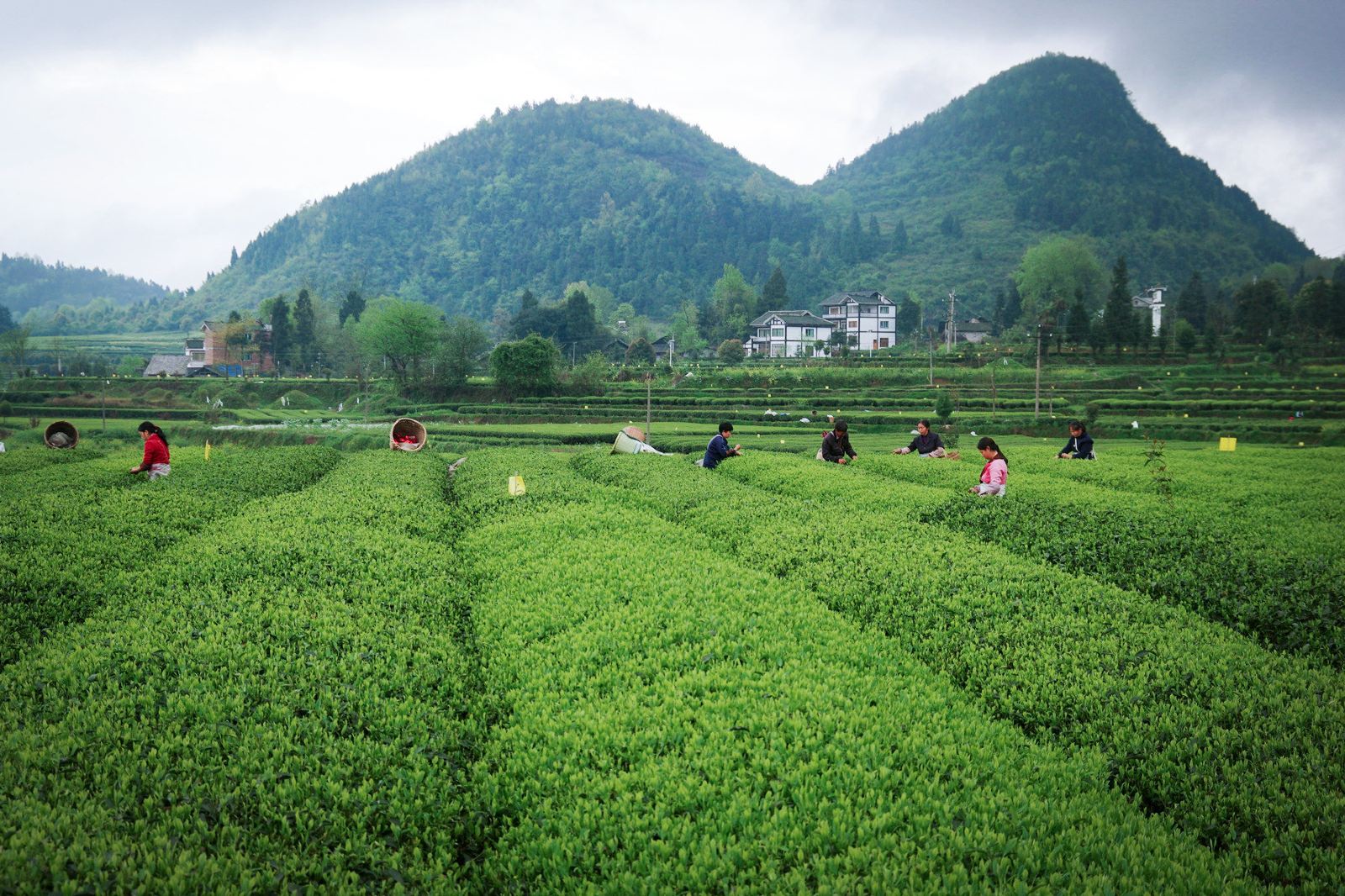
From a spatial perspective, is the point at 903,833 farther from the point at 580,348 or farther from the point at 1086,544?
the point at 580,348

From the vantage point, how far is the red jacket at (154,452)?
1582cm

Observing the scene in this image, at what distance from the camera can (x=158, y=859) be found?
3674 mm

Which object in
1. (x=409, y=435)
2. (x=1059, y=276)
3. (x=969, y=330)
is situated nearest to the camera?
(x=409, y=435)

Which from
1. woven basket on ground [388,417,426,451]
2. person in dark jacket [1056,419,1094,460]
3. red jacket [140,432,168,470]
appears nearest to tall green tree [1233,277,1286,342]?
→ person in dark jacket [1056,419,1094,460]

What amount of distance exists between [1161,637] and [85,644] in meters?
9.58

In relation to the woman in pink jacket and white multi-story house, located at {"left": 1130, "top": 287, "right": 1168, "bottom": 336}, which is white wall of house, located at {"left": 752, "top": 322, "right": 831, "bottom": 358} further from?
the woman in pink jacket

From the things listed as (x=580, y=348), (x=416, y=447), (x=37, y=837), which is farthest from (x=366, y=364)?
(x=37, y=837)

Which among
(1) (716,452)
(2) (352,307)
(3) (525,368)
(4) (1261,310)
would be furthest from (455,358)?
(4) (1261,310)

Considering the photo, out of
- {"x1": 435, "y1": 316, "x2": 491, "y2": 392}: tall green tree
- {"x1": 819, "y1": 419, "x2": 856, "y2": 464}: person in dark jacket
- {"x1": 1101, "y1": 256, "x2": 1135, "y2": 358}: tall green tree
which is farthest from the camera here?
{"x1": 1101, "y1": 256, "x2": 1135, "y2": 358}: tall green tree

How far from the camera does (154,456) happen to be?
52.1ft

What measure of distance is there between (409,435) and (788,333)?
81465 mm

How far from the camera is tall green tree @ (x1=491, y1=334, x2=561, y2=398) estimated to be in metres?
60.3

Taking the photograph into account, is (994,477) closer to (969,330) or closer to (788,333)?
(788,333)

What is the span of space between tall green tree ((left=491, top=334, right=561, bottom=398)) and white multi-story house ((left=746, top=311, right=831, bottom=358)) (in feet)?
146
